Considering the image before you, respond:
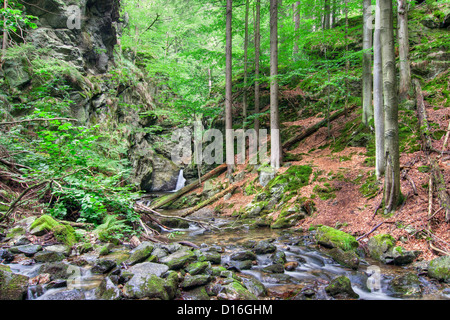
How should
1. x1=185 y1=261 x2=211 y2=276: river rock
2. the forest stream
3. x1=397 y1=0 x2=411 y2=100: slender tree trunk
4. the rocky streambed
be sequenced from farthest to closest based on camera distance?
x1=397 y1=0 x2=411 y2=100: slender tree trunk
x1=185 y1=261 x2=211 y2=276: river rock
the forest stream
the rocky streambed

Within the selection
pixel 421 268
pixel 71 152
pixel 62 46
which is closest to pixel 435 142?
pixel 421 268

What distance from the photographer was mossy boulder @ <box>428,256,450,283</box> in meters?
3.71

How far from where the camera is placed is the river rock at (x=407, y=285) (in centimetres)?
357

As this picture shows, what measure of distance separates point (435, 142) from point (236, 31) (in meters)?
12.5

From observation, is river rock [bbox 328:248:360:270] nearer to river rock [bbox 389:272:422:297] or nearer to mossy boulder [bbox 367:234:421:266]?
mossy boulder [bbox 367:234:421:266]

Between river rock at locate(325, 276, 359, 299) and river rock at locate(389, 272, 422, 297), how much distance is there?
0.66 metres

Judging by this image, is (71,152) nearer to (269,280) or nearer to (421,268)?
(269,280)

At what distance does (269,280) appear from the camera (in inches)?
168

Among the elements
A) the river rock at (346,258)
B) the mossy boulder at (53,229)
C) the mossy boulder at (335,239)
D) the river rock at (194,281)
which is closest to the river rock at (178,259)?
the river rock at (194,281)

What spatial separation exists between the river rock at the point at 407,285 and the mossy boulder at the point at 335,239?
55.2 inches

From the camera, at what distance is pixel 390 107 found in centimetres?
586

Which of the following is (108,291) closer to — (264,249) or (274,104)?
(264,249)
